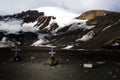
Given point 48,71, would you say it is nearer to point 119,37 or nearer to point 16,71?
point 16,71

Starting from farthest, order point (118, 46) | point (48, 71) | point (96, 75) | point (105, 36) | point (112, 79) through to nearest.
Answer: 1. point (105, 36)
2. point (118, 46)
3. point (48, 71)
4. point (96, 75)
5. point (112, 79)

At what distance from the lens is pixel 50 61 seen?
2267 inches

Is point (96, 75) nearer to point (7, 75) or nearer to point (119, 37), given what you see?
point (7, 75)

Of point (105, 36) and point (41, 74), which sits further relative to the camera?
point (105, 36)

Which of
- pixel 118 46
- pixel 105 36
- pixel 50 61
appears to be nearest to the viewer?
pixel 50 61

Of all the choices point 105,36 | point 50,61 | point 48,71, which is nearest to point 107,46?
point 105,36

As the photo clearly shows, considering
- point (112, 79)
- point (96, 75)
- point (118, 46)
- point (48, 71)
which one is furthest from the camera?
point (118, 46)

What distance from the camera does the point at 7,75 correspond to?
1738 inches

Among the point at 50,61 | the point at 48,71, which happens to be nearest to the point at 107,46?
the point at 50,61

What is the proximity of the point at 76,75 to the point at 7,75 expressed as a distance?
30.4 feet

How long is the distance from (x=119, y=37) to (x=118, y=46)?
33.0 feet

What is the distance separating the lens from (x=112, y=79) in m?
39.8

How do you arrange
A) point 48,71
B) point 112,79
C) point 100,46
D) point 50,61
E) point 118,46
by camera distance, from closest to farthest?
point 112,79, point 48,71, point 50,61, point 118,46, point 100,46

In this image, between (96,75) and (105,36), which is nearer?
(96,75)
